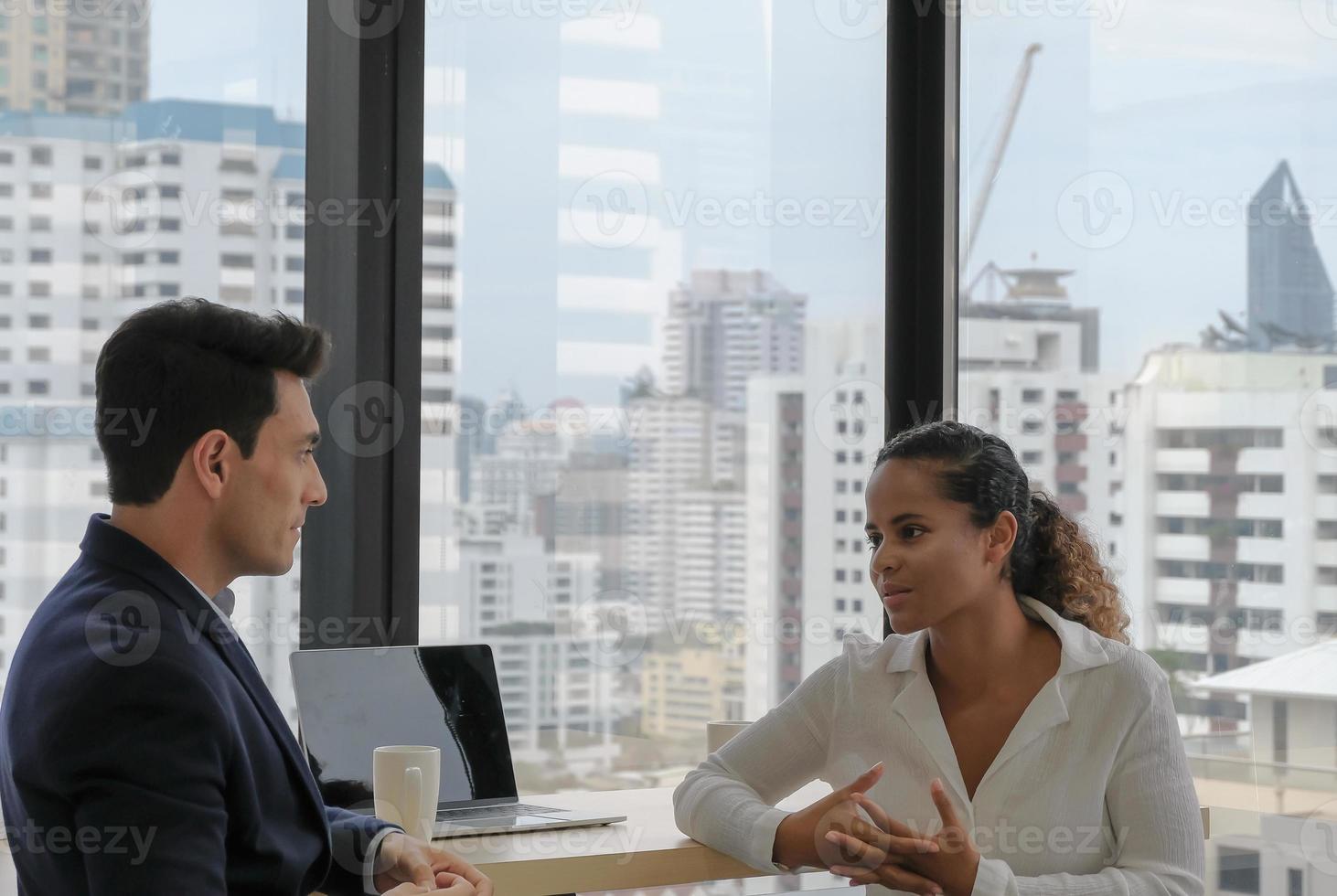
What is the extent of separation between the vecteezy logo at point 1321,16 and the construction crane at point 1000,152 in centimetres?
51

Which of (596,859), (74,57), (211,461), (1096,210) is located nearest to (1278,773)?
(1096,210)

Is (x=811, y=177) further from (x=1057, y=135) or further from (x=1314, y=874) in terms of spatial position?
(x=1314, y=874)

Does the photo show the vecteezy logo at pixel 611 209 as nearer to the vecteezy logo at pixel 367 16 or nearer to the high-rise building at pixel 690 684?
the vecteezy logo at pixel 367 16

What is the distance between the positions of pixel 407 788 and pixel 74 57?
1386 millimetres

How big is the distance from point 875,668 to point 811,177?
3.85ft

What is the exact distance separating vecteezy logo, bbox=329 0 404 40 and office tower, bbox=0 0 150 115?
336 mm

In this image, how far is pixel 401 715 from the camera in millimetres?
2232

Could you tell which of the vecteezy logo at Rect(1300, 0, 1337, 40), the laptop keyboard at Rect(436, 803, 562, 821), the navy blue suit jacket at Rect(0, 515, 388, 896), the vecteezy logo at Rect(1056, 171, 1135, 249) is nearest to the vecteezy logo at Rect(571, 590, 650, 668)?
the laptop keyboard at Rect(436, 803, 562, 821)

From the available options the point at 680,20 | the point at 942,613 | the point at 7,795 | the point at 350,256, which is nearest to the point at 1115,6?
the point at 680,20

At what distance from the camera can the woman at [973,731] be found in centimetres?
186

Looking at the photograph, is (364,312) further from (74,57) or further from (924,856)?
(924,856)

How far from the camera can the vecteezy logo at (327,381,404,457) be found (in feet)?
8.20

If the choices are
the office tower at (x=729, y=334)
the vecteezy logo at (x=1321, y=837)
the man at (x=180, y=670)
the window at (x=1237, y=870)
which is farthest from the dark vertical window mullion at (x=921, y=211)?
the man at (x=180, y=670)

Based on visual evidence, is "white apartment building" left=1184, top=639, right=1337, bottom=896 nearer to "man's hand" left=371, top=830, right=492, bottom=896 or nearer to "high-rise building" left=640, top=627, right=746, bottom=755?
"high-rise building" left=640, top=627, right=746, bottom=755
